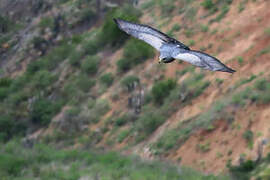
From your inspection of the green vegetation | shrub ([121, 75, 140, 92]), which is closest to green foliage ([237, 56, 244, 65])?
the green vegetation

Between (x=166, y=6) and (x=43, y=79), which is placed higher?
(x=166, y=6)

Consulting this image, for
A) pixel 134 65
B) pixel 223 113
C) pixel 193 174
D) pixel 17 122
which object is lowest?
pixel 17 122

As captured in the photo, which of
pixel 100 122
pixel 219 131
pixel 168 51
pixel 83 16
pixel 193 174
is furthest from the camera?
pixel 83 16

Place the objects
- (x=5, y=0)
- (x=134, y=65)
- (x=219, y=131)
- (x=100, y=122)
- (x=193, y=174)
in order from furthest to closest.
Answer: (x=5, y=0) → (x=134, y=65) → (x=100, y=122) → (x=219, y=131) → (x=193, y=174)

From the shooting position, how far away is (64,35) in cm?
4550

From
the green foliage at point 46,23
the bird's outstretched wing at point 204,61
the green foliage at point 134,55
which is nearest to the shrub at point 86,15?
the green foliage at point 46,23

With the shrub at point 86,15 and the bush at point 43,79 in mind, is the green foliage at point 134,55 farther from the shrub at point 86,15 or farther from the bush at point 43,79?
the shrub at point 86,15

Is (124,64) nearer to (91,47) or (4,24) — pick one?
(91,47)

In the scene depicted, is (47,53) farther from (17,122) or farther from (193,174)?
(193,174)

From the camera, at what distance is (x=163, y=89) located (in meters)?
29.3

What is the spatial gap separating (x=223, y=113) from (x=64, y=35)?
954 inches

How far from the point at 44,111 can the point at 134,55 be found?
674 centimetres

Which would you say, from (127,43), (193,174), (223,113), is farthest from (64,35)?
(193,174)

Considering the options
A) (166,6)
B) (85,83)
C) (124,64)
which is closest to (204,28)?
(124,64)
